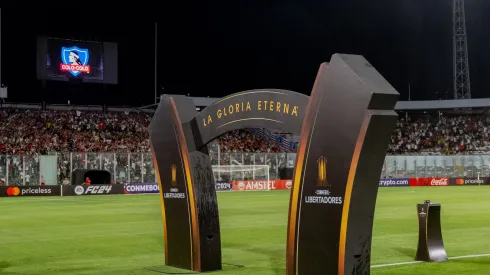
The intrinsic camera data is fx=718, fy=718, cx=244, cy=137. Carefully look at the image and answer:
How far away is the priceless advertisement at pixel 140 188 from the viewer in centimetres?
4706

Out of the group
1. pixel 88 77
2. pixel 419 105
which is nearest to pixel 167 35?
pixel 88 77

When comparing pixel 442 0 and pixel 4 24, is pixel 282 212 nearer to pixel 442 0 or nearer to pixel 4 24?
pixel 4 24

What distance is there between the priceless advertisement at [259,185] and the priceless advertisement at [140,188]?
6.28 m

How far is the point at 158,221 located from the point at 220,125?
40.4 feet

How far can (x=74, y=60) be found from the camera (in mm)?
58875

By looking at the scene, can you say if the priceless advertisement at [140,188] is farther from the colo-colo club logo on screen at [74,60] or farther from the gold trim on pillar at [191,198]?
the gold trim on pillar at [191,198]

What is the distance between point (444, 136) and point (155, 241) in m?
61.3

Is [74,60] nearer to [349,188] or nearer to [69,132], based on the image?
[69,132]

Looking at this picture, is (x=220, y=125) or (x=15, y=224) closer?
(x=220, y=125)

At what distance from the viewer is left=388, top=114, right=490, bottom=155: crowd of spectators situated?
7150 centimetres

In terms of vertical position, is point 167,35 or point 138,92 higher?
point 167,35

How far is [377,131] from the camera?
8383 mm

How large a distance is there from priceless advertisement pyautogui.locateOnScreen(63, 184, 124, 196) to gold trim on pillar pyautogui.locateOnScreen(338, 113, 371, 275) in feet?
125

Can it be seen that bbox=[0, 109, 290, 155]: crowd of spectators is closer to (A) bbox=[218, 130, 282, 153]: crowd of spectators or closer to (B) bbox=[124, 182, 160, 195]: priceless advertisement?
(A) bbox=[218, 130, 282, 153]: crowd of spectators
